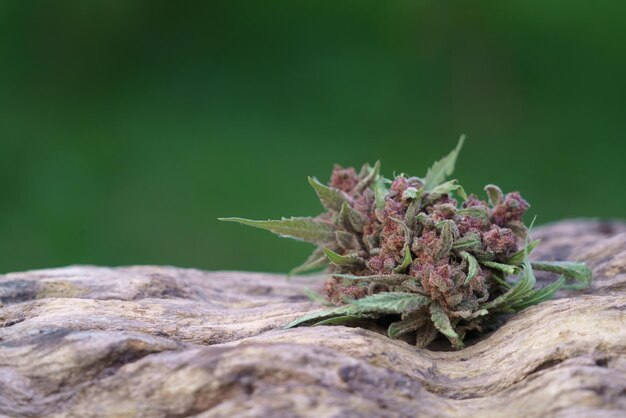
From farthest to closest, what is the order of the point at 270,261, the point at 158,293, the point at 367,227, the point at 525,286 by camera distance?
1. the point at 270,261
2. the point at 158,293
3. the point at 367,227
4. the point at 525,286

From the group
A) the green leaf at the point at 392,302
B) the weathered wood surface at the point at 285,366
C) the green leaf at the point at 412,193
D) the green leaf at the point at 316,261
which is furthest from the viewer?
the green leaf at the point at 316,261

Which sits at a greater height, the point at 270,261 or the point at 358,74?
the point at 358,74

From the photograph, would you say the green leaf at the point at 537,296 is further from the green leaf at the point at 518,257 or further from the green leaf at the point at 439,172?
the green leaf at the point at 439,172

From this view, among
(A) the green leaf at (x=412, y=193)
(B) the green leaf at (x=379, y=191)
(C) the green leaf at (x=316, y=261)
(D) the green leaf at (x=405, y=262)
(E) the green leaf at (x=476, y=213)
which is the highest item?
(B) the green leaf at (x=379, y=191)

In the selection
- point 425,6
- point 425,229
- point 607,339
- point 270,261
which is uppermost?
point 425,6

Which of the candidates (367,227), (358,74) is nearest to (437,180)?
(367,227)

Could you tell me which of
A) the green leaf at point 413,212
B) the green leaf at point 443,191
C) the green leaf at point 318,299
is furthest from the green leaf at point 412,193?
the green leaf at point 318,299

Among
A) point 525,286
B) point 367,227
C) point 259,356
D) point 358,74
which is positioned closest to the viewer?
point 259,356

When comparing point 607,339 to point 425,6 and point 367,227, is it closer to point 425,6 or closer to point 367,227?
point 367,227

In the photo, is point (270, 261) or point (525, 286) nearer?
point (525, 286)
